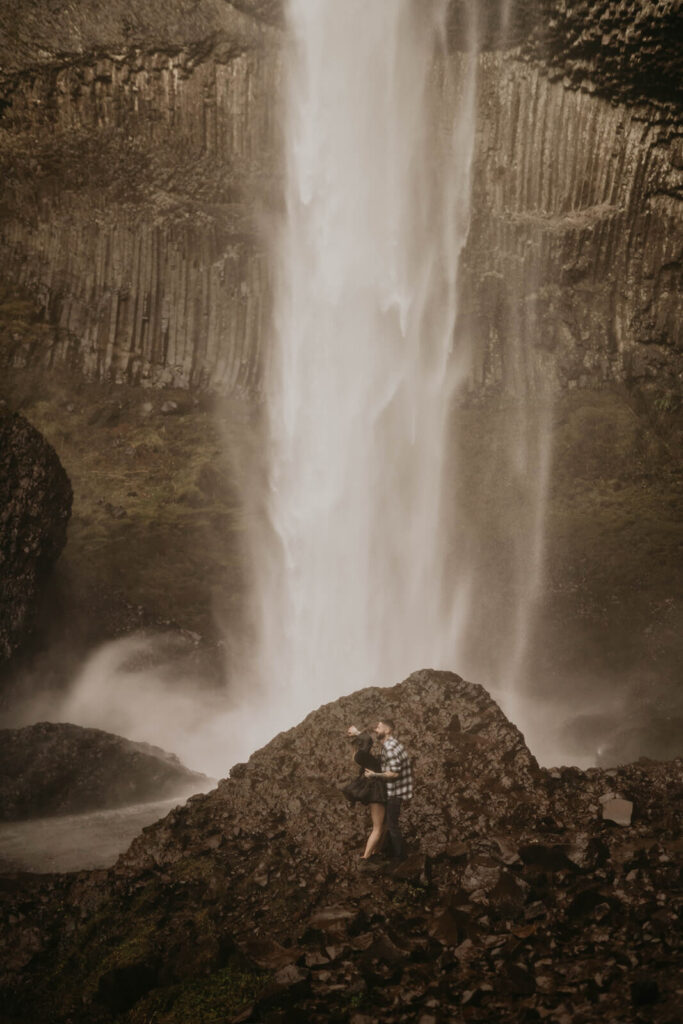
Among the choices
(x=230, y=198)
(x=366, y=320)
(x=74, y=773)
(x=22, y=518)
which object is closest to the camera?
(x=74, y=773)

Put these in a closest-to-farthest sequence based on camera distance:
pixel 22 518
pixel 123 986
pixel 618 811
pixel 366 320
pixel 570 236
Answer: pixel 123 986 → pixel 618 811 → pixel 22 518 → pixel 366 320 → pixel 570 236

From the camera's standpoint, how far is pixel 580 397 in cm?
2519

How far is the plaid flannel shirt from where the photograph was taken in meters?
9.12

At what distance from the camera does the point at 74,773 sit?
13.3 metres

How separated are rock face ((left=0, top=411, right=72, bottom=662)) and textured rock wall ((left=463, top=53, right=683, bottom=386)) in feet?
44.2

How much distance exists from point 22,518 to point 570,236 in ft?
56.8

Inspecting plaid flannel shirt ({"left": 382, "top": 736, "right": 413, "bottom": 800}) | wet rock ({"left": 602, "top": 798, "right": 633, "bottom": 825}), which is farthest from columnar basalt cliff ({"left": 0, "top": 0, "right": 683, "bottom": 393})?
plaid flannel shirt ({"left": 382, "top": 736, "right": 413, "bottom": 800})

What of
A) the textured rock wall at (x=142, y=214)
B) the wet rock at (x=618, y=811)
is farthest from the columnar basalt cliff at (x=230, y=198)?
the wet rock at (x=618, y=811)

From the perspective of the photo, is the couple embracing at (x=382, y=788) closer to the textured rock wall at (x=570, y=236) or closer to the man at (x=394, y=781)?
the man at (x=394, y=781)

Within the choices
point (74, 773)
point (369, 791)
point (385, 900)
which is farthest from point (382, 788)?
point (74, 773)

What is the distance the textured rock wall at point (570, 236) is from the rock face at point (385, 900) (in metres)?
16.8

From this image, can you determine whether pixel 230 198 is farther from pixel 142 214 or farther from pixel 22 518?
pixel 22 518

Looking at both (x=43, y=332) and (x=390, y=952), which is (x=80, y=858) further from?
(x=43, y=332)

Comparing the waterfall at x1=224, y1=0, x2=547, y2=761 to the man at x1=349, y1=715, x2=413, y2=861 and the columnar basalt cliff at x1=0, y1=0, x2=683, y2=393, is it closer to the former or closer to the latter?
the columnar basalt cliff at x1=0, y1=0, x2=683, y2=393
